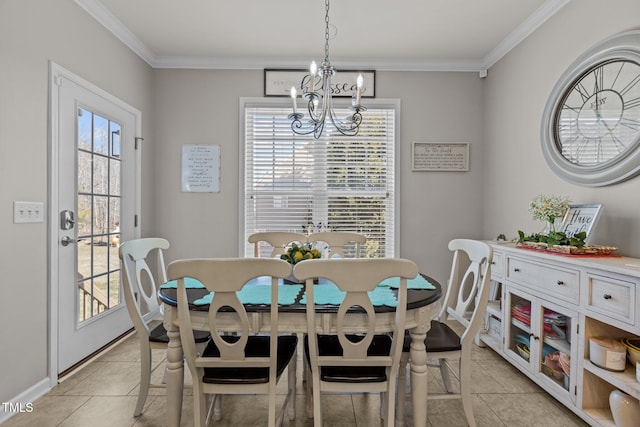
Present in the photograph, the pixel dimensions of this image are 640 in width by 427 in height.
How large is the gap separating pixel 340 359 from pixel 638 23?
2469 mm

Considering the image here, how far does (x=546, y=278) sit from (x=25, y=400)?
127 inches

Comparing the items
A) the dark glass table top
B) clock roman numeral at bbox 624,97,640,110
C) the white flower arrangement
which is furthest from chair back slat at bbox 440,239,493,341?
clock roman numeral at bbox 624,97,640,110

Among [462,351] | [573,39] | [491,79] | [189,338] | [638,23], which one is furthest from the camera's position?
[491,79]

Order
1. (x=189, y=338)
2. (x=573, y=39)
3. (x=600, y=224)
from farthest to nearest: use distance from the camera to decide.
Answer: (x=573, y=39) < (x=600, y=224) < (x=189, y=338)

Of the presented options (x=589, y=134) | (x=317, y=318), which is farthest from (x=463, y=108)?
(x=317, y=318)

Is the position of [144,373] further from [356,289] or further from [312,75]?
[312,75]

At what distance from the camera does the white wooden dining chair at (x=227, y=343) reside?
1.26 metres

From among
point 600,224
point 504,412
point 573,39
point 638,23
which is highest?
point 573,39

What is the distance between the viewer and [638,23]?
1823 millimetres

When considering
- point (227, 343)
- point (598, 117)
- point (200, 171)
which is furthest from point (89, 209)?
point (598, 117)

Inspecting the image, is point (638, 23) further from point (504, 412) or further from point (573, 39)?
point (504, 412)

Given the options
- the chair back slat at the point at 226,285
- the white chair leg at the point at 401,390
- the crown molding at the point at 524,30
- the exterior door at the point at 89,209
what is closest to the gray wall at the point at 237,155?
the crown molding at the point at 524,30

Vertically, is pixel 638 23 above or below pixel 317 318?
above

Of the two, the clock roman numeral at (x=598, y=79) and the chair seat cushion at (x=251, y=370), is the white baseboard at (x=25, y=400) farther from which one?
the clock roman numeral at (x=598, y=79)
